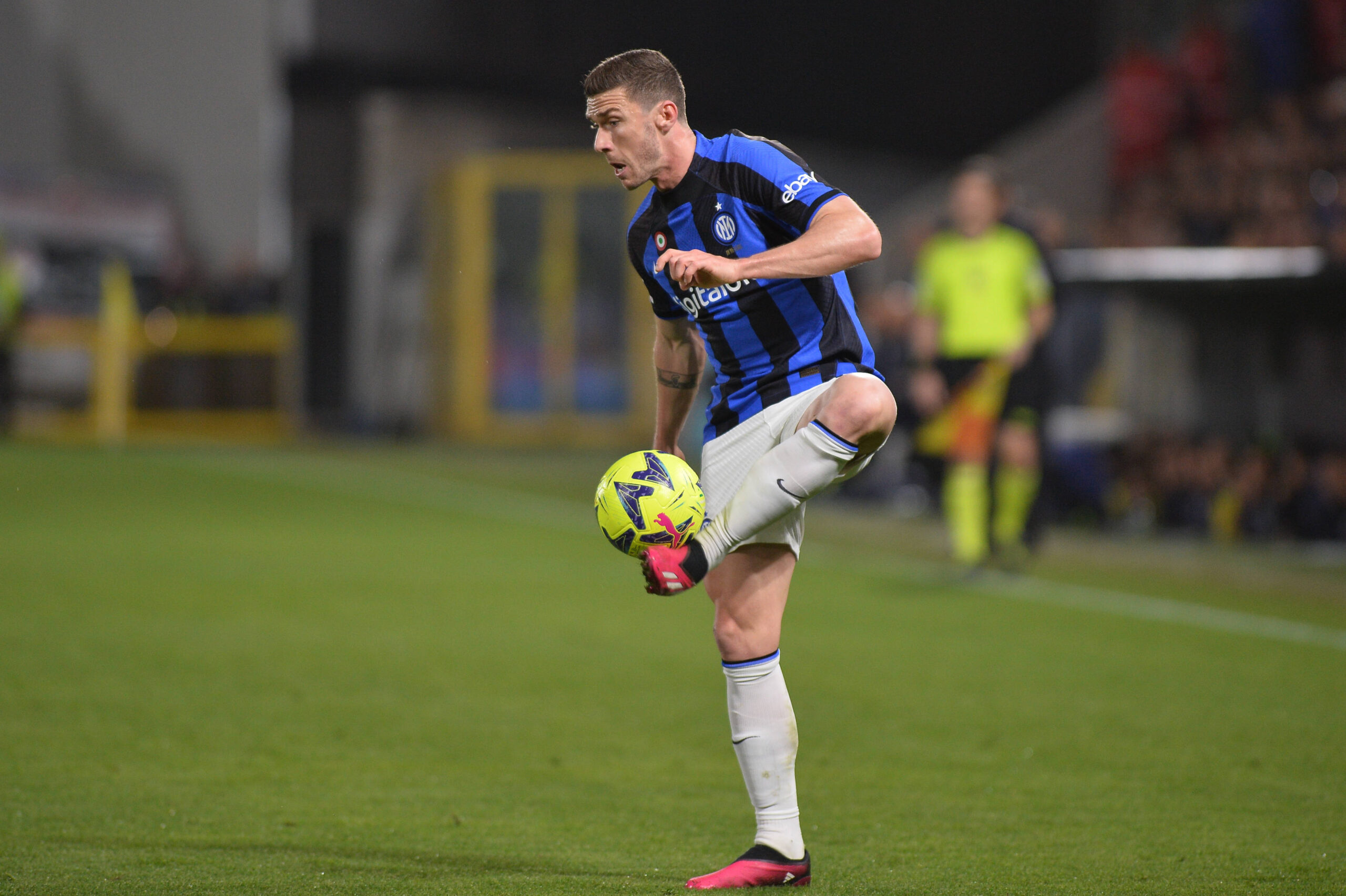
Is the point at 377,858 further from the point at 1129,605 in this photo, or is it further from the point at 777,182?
the point at 1129,605

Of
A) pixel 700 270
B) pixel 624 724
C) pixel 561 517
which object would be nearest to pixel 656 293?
pixel 700 270

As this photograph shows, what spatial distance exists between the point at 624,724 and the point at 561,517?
8603 millimetres

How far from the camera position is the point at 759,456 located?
4.03 meters

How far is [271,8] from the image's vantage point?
1145 inches

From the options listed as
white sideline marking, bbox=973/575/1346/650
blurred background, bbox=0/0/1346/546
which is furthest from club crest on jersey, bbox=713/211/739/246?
blurred background, bbox=0/0/1346/546

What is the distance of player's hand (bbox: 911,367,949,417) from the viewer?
9914mm

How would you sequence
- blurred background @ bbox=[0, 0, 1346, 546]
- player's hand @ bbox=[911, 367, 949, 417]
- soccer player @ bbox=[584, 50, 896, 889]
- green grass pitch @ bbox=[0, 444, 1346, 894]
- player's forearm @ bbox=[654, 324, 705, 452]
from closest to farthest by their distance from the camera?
soccer player @ bbox=[584, 50, 896, 889] < green grass pitch @ bbox=[0, 444, 1346, 894] < player's forearm @ bbox=[654, 324, 705, 452] < player's hand @ bbox=[911, 367, 949, 417] < blurred background @ bbox=[0, 0, 1346, 546]

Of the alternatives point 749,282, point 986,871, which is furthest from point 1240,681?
point 749,282

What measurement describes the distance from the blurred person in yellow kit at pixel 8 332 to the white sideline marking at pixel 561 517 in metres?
3.09

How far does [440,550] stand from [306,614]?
→ 10.6 feet

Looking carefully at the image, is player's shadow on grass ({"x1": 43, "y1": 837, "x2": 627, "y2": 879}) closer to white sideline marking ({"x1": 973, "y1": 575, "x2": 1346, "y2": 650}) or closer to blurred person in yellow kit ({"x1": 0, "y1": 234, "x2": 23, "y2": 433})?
white sideline marking ({"x1": 973, "y1": 575, "x2": 1346, "y2": 650})

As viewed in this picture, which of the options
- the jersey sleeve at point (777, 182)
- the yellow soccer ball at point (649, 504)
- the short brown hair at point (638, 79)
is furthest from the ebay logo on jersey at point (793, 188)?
the yellow soccer ball at point (649, 504)

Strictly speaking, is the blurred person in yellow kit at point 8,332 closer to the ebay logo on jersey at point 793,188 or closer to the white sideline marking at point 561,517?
the white sideline marking at point 561,517

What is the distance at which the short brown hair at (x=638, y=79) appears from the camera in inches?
152
